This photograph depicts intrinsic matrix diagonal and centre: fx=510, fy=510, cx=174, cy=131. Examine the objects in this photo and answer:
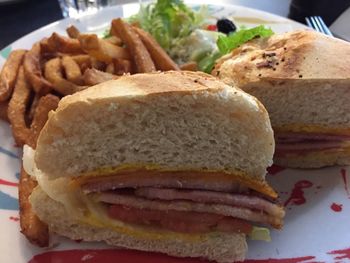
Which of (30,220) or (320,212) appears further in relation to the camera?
(320,212)

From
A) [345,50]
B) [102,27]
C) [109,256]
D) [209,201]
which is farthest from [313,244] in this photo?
[102,27]

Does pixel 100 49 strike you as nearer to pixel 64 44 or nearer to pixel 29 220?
pixel 64 44

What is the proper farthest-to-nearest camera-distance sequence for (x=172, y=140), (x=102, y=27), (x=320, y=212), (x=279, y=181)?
(x=102, y=27) → (x=279, y=181) → (x=320, y=212) → (x=172, y=140)

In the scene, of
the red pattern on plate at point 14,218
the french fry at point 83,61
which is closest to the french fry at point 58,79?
the french fry at point 83,61

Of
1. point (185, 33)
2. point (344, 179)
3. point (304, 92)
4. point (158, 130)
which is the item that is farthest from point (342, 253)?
point (185, 33)

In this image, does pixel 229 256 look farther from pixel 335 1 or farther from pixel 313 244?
pixel 335 1

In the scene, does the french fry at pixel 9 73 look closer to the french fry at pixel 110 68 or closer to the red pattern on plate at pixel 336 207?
the french fry at pixel 110 68
